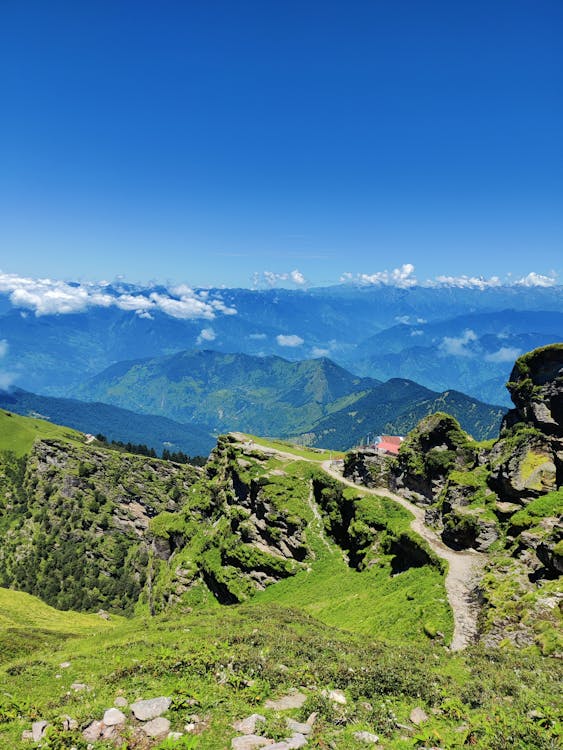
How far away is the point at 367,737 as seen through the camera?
13.6 meters

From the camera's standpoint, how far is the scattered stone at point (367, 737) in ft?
43.9

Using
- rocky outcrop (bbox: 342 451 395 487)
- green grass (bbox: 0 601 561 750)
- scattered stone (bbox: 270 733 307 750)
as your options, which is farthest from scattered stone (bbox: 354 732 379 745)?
rocky outcrop (bbox: 342 451 395 487)

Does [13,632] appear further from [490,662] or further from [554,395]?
[554,395]

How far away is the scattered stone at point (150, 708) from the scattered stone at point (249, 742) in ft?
10.1

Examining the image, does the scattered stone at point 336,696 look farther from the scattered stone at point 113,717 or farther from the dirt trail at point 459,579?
the dirt trail at point 459,579

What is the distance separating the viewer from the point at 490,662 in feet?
68.8

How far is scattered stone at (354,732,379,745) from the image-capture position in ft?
43.9

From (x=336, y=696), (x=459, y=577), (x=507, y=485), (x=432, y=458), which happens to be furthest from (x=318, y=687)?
(x=432, y=458)

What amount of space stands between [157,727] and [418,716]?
8.82m

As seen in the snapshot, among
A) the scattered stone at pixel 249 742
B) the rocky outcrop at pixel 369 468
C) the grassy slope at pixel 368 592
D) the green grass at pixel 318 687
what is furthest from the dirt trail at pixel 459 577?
the scattered stone at pixel 249 742

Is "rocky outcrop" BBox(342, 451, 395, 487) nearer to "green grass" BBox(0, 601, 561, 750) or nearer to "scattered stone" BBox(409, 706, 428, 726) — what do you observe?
"green grass" BBox(0, 601, 561, 750)

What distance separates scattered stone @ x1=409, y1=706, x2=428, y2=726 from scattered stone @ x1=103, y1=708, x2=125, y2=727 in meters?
9.73

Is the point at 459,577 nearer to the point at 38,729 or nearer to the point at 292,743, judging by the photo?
the point at 292,743

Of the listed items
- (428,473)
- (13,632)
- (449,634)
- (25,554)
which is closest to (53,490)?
(25,554)
